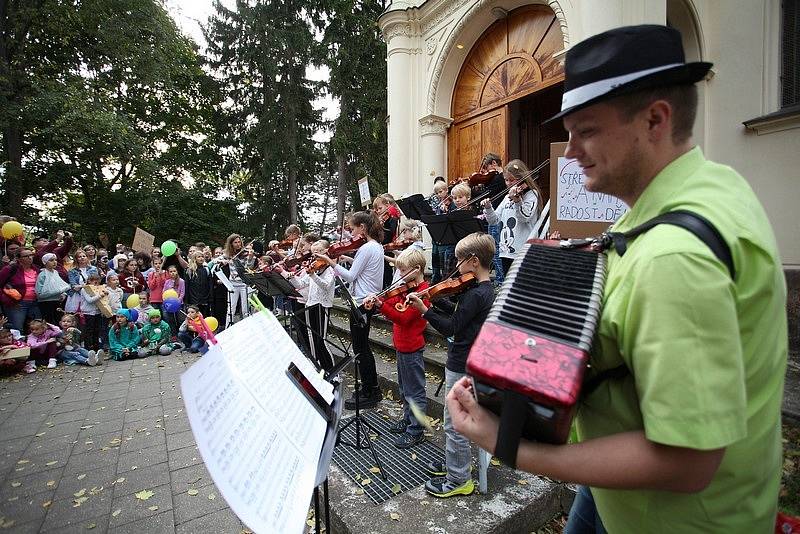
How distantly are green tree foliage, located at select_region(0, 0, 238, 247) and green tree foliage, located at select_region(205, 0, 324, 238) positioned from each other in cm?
144

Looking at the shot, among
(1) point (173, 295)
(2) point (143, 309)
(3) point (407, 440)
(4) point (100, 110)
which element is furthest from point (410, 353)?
(4) point (100, 110)

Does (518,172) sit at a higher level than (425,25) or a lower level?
lower

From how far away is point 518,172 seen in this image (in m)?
5.23

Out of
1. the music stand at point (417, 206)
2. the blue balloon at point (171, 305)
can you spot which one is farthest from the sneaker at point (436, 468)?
the blue balloon at point (171, 305)

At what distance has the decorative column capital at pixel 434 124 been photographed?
9.51 m

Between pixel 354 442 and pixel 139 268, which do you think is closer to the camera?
pixel 354 442

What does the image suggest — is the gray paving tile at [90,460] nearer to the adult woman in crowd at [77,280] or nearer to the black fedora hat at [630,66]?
the black fedora hat at [630,66]

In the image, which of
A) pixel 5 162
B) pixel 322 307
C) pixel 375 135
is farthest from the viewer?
pixel 375 135

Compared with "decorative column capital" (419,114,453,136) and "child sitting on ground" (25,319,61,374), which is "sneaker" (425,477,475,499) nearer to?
"child sitting on ground" (25,319,61,374)

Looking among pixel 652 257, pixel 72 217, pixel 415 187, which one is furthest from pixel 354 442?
pixel 72 217

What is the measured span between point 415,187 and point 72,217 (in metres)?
17.2

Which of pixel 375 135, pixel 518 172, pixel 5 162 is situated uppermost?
pixel 375 135

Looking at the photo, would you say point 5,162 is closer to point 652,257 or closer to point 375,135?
point 375,135

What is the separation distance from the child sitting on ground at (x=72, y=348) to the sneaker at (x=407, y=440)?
6.90m
